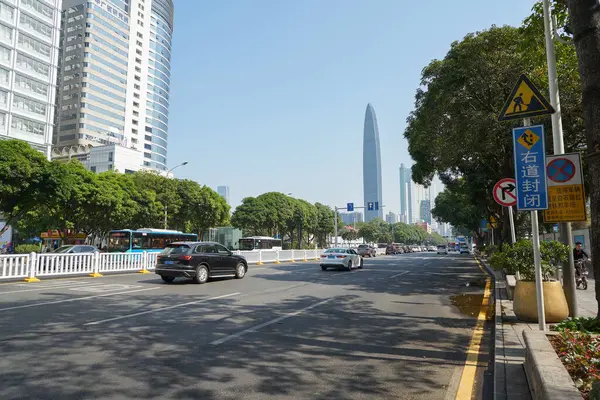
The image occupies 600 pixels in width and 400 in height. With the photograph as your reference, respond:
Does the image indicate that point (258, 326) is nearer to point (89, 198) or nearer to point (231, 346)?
point (231, 346)

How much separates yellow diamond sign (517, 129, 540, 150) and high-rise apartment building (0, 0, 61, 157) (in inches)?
2708

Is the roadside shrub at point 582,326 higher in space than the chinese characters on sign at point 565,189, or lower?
lower

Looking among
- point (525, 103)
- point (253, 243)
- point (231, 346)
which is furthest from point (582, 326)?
point (253, 243)

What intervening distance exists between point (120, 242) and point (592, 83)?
30.3m

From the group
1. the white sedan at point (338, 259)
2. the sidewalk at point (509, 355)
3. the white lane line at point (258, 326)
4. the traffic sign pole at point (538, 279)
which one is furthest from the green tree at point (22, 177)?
the traffic sign pole at point (538, 279)

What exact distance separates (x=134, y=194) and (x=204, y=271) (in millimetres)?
25452

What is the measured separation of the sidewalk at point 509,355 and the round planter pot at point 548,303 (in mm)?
211

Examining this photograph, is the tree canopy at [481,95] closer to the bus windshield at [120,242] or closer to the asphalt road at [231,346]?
the asphalt road at [231,346]

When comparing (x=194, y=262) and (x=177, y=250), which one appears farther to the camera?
(x=177, y=250)

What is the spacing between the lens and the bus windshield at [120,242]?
97.9 feet

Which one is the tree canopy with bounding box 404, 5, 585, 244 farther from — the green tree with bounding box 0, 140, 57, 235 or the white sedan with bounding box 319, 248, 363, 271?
the green tree with bounding box 0, 140, 57, 235

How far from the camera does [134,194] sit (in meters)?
37.6

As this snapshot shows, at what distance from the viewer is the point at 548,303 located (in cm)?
692

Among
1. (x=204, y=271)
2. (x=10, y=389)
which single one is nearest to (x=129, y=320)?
(x=10, y=389)
